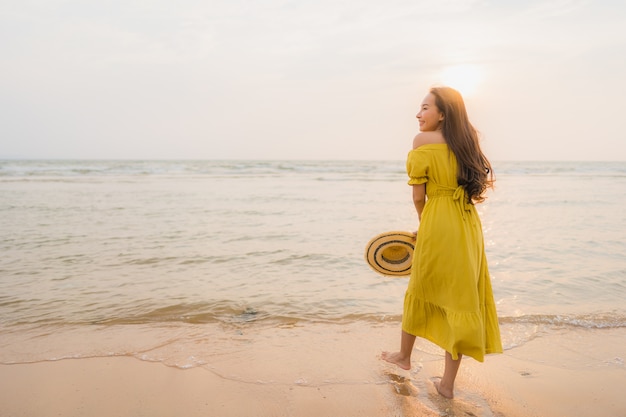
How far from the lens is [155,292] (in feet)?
18.1

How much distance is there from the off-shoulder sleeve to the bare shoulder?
0.19ft

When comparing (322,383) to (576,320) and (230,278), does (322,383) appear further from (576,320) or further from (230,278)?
(230,278)

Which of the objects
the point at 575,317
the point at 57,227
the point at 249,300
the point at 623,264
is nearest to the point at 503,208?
the point at 623,264

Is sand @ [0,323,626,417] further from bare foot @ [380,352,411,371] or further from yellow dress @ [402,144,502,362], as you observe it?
yellow dress @ [402,144,502,362]

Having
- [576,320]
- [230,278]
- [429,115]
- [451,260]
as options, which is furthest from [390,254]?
[230,278]

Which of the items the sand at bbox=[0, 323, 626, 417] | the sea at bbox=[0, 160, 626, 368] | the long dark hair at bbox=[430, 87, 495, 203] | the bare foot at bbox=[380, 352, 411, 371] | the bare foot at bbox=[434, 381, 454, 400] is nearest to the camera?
the long dark hair at bbox=[430, 87, 495, 203]

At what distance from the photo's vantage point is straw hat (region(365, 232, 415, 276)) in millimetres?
3418

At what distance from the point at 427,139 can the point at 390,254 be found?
0.98m

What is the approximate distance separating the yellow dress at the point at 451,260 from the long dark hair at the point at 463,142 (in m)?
0.05

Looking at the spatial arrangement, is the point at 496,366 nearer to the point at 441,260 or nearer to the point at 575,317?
the point at 441,260

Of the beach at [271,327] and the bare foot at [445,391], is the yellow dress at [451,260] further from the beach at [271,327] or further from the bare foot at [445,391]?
the beach at [271,327]

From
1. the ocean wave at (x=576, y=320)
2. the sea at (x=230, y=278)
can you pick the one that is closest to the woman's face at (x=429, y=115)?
the sea at (x=230, y=278)

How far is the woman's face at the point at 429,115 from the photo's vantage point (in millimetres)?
2996

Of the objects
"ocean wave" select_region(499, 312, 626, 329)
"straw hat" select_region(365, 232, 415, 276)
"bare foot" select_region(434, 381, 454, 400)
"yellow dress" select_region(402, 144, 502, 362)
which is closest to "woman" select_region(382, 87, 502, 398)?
"yellow dress" select_region(402, 144, 502, 362)
